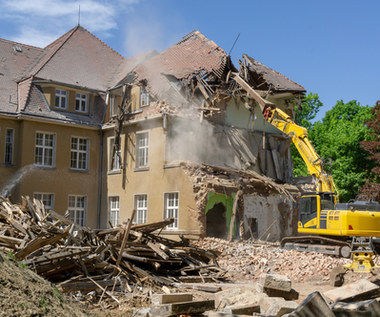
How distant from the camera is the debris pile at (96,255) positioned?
12297mm

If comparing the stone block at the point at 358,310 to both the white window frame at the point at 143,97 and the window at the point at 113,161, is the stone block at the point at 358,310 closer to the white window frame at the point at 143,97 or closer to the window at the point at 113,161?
the white window frame at the point at 143,97

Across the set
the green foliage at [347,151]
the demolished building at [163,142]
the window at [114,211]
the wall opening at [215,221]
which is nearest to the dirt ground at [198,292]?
the demolished building at [163,142]

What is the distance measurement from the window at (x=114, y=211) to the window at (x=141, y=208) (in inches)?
59.1

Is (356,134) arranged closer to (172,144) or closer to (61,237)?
(172,144)

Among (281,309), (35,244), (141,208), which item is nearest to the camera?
(281,309)

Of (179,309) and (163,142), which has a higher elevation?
(163,142)

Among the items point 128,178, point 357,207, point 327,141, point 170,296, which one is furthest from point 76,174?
point 327,141

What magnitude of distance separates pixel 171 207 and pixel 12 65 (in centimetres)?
1277

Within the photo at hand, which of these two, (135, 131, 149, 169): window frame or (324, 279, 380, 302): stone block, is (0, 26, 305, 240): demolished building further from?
(324, 279, 380, 302): stone block

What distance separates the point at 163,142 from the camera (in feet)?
81.9

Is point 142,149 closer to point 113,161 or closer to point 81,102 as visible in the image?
point 113,161

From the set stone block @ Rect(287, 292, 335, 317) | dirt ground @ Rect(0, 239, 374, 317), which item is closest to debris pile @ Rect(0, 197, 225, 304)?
dirt ground @ Rect(0, 239, 374, 317)

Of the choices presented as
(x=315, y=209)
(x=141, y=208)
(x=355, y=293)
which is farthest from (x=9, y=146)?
(x=355, y=293)

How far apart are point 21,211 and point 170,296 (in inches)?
287
